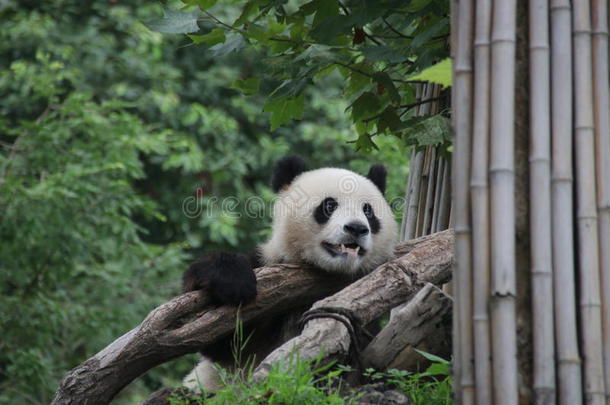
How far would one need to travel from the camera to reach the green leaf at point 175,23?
361cm

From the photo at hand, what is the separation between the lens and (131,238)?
842cm

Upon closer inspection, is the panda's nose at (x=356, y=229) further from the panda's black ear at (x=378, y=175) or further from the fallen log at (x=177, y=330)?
the panda's black ear at (x=378, y=175)

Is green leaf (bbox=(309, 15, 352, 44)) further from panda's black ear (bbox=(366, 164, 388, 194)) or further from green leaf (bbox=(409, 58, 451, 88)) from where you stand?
panda's black ear (bbox=(366, 164, 388, 194))

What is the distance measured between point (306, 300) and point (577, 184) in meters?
2.11

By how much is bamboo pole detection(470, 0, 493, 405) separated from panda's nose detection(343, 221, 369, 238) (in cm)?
187

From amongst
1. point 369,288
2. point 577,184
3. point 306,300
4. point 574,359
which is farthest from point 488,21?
point 306,300

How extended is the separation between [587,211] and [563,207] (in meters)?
0.09

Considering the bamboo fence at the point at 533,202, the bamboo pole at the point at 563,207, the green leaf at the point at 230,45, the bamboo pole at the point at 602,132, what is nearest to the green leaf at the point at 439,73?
the bamboo fence at the point at 533,202

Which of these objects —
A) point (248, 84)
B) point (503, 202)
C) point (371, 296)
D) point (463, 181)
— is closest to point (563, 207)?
point (503, 202)

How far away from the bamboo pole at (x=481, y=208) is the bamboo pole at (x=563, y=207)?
0.74 ft

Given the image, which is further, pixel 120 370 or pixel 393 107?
pixel 393 107

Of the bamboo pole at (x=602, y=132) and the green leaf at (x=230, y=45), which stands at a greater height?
the green leaf at (x=230, y=45)

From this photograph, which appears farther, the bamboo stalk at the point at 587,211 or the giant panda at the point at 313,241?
the giant panda at the point at 313,241

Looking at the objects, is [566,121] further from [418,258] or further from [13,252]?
[13,252]
